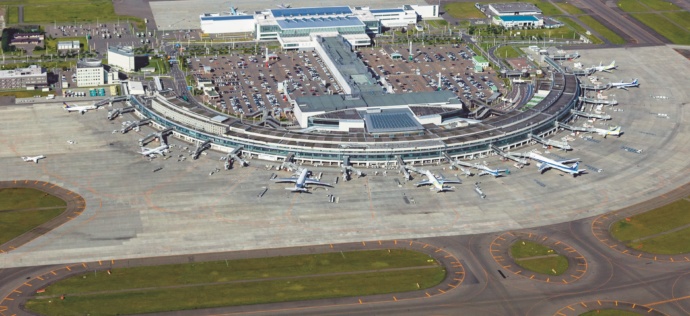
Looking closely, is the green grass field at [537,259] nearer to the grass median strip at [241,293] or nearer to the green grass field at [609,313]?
the green grass field at [609,313]

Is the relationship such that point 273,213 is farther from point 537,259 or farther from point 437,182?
point 537,259

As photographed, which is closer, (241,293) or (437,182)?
(241,293)

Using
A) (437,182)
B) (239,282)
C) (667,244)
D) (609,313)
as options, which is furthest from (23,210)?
(667,244)

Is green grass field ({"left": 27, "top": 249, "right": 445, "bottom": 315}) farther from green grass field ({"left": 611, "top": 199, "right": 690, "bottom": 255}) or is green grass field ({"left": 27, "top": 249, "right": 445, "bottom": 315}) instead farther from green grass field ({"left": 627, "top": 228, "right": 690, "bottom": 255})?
green grass field ({"left": 627, "top": 228, "right": 690, "bottom": 255})

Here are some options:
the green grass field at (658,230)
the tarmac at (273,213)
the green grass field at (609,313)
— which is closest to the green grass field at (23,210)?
the tarmac at (273,213)

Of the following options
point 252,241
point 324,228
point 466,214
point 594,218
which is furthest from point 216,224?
point 594,218
